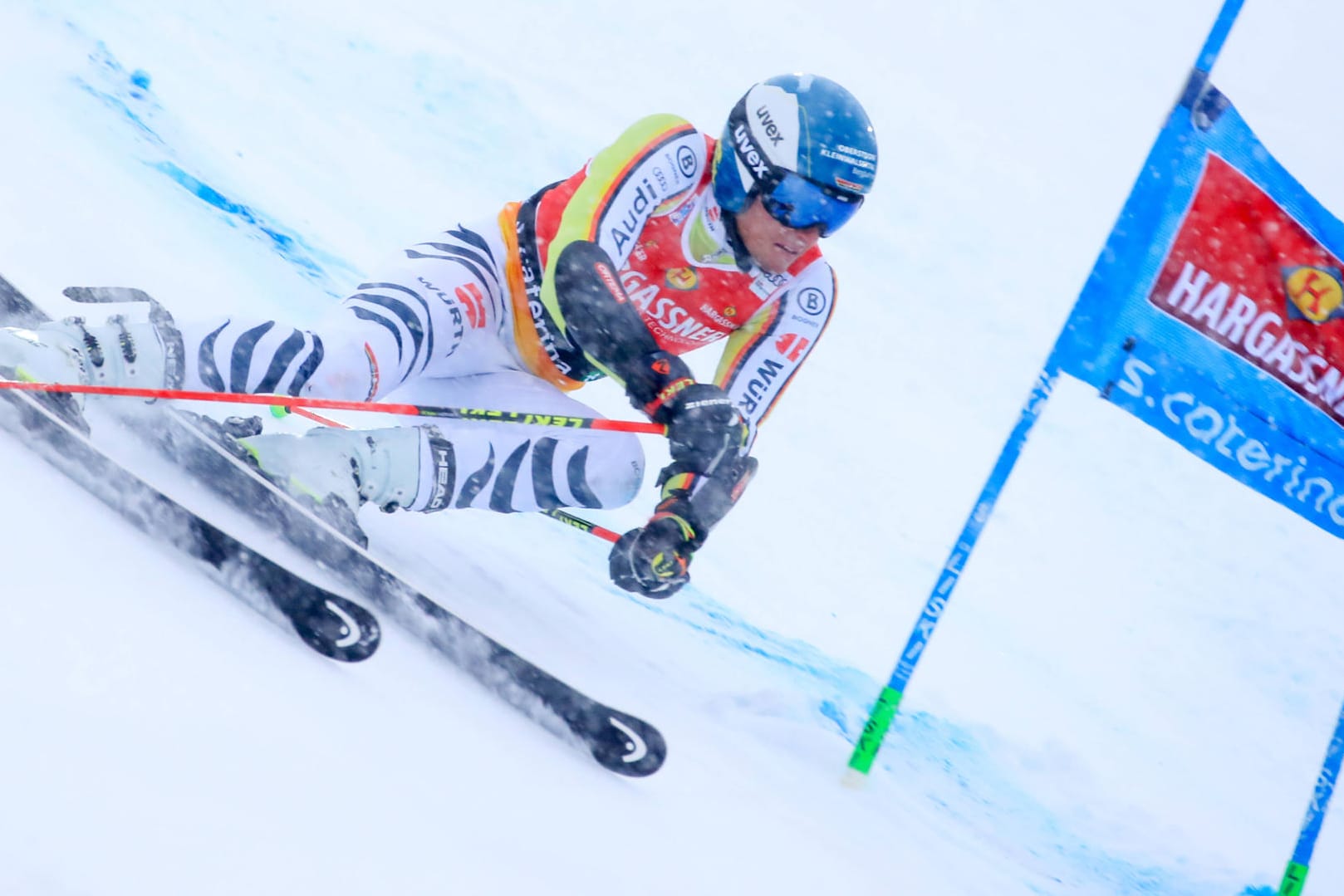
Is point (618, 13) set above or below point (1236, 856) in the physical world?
above

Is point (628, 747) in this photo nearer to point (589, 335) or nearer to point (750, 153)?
point (589, 335)

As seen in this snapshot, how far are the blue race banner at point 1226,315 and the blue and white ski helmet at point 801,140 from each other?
0.77 meters

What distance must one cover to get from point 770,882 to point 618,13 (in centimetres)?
946

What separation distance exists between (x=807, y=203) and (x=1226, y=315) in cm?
137

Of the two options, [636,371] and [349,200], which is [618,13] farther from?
[636,371]

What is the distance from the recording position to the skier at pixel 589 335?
2311 mm

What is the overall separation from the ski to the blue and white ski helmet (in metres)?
1.23

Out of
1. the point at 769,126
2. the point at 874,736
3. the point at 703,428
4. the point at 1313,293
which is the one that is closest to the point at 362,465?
the point at 703,428

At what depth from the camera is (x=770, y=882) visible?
178 cm

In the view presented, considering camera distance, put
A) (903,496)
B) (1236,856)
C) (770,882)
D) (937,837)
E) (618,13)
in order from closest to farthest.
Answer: (770,882) → (937,837) → (1236,856) → (903,496) → (618,13)

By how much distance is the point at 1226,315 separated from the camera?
2.99 m

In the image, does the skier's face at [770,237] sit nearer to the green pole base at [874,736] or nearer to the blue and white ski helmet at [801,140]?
the blue and white ski helmet at [801,140]

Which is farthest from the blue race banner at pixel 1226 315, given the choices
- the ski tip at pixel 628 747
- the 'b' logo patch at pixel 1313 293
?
the ski tip at pixel 628 747

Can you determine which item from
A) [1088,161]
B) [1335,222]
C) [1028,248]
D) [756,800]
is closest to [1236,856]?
[1335,222]
